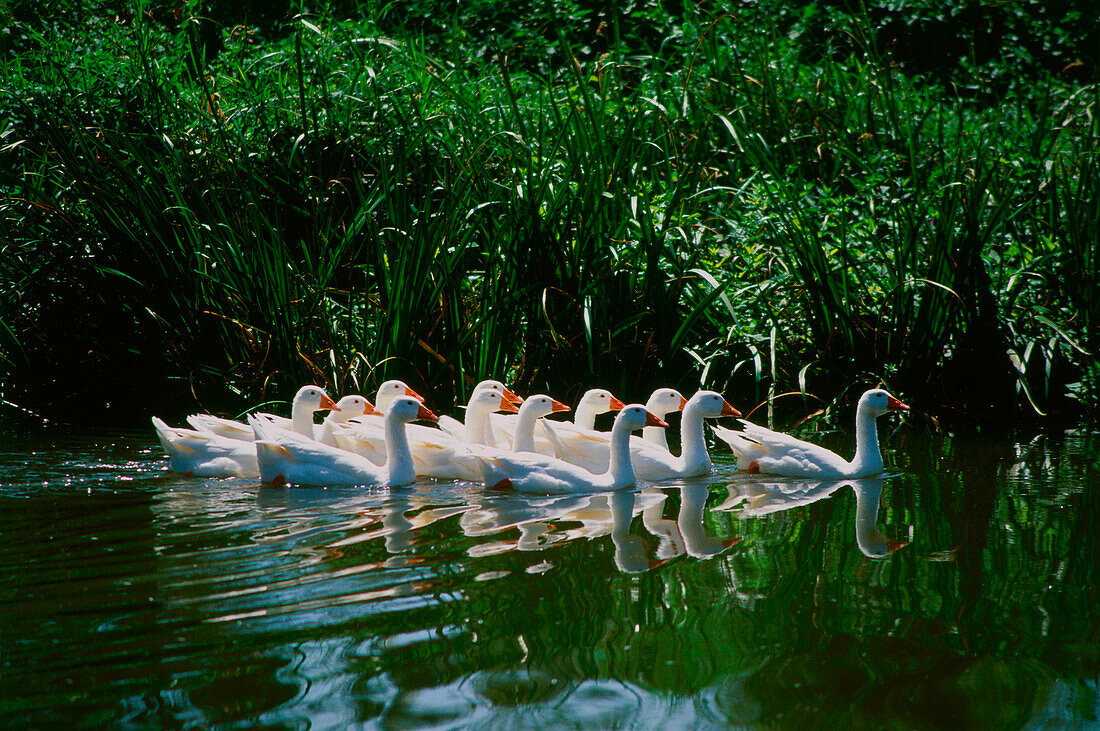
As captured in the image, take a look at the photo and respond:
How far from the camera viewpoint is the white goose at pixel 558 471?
240 inches

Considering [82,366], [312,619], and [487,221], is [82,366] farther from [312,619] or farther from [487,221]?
[312,619]

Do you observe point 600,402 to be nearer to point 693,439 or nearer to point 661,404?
point 661,404

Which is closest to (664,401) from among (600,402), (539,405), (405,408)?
(600,402)

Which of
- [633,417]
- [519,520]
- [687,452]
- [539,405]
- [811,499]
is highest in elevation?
[539,405]

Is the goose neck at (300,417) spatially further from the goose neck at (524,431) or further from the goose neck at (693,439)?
the goose neck at (693,439)

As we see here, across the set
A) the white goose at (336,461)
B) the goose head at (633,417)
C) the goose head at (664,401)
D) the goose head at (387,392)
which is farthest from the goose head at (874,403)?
the goose head at (387,392)

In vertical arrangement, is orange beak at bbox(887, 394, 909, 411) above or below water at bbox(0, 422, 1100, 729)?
above

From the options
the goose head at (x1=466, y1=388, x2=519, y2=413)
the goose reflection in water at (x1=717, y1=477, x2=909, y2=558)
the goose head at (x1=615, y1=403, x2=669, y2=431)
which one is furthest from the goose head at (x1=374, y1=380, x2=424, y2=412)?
the goose reflection in water at (x1=717, y1=477, x2=909, y2=558)

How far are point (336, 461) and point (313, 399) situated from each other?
2.94 ft

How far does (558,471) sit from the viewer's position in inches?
243

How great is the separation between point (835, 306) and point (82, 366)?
6672 millimetres

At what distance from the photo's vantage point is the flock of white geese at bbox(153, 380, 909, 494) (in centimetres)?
619

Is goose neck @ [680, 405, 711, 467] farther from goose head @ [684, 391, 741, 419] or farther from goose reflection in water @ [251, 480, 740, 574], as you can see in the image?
goose reflection in water @ [251, 480, 740, 574]

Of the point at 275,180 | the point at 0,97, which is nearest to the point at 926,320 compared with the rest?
the point at 275,180
